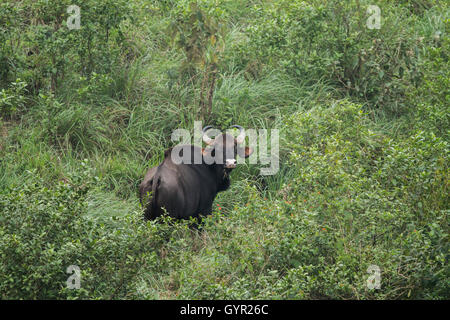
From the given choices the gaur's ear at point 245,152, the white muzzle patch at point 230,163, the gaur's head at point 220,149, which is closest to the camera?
the white muzzle patch at point 230,163

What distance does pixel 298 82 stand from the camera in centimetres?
915

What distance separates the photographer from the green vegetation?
509 centimetres

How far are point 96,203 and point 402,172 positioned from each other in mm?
3261

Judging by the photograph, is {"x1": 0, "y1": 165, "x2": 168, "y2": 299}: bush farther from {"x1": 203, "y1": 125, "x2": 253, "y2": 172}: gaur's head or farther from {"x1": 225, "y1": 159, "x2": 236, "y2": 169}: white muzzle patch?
{"x1": 203, "y1": 125, "x2": 253, "y2": 172}: gaur's head

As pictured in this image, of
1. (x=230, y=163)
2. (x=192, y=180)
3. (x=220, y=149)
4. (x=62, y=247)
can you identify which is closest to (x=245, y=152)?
(x=220, y=149)

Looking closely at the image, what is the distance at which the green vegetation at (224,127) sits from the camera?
5.09 m

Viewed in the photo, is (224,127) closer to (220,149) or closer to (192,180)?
(220,149)

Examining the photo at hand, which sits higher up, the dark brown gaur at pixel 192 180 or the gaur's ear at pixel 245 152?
the gaur's ear at pixel 245 152

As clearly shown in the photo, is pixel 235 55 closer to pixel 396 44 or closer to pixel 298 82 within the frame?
pixel 298 82

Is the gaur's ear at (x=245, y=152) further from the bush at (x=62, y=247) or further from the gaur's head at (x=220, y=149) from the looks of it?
the bush at (x=62, y=247)

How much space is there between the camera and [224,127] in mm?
8273

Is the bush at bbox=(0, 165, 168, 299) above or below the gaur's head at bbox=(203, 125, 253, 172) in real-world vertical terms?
below

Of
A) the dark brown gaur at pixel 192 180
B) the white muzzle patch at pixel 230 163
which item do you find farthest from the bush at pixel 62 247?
the white muzzle patch at pixel 230 163

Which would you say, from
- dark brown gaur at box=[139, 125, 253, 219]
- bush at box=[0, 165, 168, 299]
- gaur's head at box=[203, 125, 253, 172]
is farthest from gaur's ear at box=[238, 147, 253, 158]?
bush at box=[0, 165, 168, 299]
